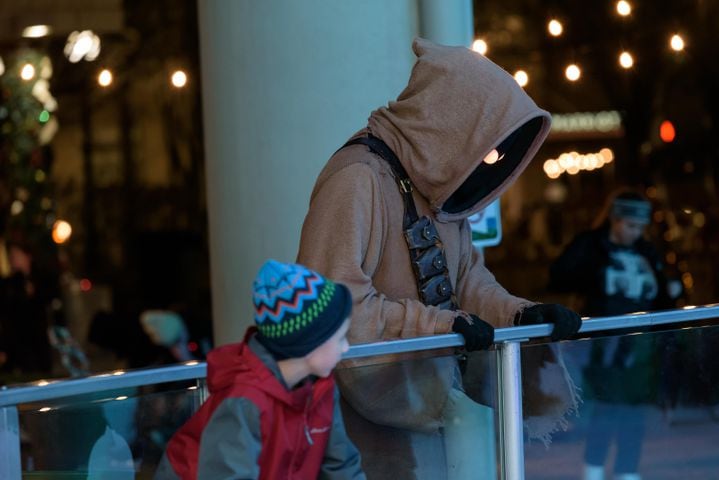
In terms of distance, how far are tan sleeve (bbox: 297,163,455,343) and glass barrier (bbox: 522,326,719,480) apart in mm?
656

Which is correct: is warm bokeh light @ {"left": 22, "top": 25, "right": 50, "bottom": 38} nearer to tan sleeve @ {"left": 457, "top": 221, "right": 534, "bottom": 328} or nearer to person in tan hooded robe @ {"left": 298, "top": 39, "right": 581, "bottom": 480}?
person in tan hooded robe @ {"left": 298, "top": 39, "right": 581, "bottom": 480}

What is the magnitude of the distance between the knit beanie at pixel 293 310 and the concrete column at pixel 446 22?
2.52 meters

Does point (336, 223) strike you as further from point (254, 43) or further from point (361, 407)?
point (254, 43)

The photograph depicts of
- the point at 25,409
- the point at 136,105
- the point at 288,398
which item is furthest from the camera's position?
the point at 136,105

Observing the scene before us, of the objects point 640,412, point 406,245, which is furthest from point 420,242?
point 640,412

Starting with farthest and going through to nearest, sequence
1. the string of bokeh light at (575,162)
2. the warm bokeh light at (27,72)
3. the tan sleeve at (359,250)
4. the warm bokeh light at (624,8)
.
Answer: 1. the string of bokeh light at (575,162)
2. the warm bokeh light at (27,72)
3. the warm bokeh light at (624,8)
4. the tan sleeve at (359,250)

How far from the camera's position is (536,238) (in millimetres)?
13523

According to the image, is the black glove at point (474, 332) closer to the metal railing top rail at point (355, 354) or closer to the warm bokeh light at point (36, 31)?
the metal railing top rail at point (355, 354)

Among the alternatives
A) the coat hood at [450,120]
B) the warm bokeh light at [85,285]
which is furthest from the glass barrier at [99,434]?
the warm bokeh light at [85,285]

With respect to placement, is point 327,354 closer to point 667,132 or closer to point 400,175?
point 400,175

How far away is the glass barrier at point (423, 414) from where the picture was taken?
3.60 metres

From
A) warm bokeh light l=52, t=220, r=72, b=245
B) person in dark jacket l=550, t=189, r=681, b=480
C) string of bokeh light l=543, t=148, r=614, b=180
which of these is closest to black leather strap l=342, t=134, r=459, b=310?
person in dark jacket l=550, t=189, r=681, b=480

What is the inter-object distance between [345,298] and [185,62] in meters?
9.55

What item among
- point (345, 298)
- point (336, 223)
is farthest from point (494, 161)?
point (345, 298)
